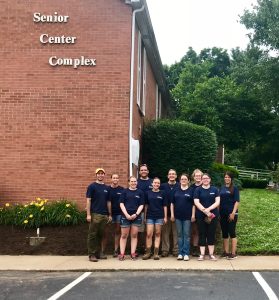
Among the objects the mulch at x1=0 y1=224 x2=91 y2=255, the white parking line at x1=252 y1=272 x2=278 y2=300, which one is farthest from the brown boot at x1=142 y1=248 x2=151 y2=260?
the white parking line at x1=252 y1=272 x2=278 y2=300

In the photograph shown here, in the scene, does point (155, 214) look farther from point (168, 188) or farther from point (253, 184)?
point (253, 184)

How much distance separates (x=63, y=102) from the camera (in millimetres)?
12719

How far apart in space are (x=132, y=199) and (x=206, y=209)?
55.1 inches

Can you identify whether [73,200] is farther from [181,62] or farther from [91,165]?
[181,62]

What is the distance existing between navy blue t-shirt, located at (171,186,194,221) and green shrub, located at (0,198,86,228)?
10.00 feet

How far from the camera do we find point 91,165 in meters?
12.6

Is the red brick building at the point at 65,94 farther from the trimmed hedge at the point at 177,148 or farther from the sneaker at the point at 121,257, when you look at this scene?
the sneaker at the point at 121,257

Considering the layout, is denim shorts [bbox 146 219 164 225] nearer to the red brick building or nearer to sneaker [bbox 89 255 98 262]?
sneaker [bbox 89 255 98 262]

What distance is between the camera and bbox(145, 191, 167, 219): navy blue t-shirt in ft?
32.1

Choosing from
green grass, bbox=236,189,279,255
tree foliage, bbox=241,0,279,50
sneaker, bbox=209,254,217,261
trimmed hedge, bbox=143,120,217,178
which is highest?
tree foliage, bbox=241,0,279,50

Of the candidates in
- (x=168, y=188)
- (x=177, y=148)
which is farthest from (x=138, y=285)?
(x=177, y=148)

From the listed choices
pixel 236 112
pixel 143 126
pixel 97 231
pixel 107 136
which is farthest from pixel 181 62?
pixel 97 231

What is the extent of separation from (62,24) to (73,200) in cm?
438

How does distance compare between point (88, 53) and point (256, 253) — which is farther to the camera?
point (88, 53)
